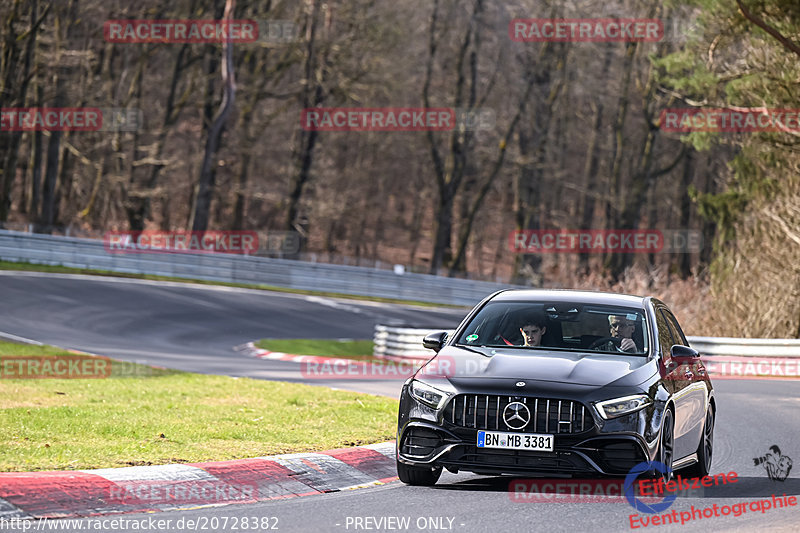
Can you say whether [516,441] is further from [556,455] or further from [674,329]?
[674,329]

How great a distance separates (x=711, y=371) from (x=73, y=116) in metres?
31.5

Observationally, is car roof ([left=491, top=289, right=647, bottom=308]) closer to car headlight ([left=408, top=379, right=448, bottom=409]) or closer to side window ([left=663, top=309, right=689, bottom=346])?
side window ([left=663, top=309, right=689, bottom=346])

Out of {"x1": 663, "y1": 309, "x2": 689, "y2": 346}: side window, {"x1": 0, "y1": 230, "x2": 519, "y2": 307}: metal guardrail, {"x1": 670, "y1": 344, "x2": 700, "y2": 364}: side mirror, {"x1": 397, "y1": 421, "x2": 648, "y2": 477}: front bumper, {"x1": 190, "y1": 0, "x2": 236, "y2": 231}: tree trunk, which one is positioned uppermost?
{"x1": 190, "y1": 0, "x2": 236, "y2": 231}: tree trunk

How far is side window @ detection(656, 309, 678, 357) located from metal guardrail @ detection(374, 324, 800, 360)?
14000 mm

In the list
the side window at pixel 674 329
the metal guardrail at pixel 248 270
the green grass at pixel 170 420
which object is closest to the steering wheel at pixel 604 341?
the side window at pixel 674 329

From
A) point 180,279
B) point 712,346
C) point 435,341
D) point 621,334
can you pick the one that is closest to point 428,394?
point 435,341

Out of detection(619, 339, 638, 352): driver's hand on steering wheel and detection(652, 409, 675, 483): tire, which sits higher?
detection(619, 339, 638, 352): driver's hand on steering wheel

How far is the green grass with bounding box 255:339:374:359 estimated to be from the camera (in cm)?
2725

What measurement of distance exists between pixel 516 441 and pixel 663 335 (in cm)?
231

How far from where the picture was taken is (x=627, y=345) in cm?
926

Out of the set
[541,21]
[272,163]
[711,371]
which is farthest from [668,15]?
[711,371]

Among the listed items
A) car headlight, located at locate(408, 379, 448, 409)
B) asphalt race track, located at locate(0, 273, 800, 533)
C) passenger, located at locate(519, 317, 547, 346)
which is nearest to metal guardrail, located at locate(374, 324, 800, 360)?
asphalt race track, located at locate(0, 273, 800, 533)

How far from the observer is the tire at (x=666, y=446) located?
27.3ft

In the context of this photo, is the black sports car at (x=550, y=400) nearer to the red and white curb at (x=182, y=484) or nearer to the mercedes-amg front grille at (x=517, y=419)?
the mercedes-amg front grille at (x=517, y=419)
